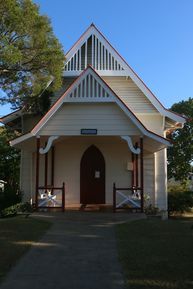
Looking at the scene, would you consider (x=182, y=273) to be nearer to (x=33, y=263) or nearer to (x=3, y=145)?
(x=33, y=263)

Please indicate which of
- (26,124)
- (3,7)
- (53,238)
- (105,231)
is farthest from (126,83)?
(53,238)

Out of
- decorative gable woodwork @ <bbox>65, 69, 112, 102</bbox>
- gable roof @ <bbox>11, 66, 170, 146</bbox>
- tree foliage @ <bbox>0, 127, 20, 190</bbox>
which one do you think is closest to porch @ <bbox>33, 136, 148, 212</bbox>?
gable roof @ <bbox>11, 66, 170, 146</bbox>

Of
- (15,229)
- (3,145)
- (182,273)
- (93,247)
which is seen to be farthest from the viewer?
(3,145)

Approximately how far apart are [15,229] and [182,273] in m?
6.55

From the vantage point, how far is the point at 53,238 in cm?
1211

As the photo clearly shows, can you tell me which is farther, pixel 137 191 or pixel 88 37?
pixel 88 37

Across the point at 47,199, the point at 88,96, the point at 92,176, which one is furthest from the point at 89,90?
the point at 47,199

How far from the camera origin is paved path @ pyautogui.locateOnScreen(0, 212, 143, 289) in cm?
757

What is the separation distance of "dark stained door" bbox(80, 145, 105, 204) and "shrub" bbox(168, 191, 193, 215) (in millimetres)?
3401

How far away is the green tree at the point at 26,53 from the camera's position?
49.0 ft

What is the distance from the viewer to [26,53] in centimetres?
1650

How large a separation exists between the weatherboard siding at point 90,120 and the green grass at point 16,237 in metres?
4.21

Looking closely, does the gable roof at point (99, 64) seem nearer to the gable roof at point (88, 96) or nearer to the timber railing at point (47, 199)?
the gable roof at point (88, 96)

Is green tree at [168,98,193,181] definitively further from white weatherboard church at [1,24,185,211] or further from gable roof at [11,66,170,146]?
gable roof at [11,66,170,146]
